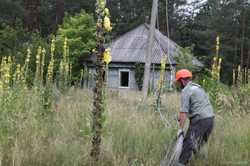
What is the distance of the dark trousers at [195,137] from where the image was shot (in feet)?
20.1

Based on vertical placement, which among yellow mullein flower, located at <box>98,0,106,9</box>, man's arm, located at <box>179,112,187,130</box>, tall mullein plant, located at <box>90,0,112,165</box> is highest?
yellow mullein flower, located at <box>98,0,106,9</box>

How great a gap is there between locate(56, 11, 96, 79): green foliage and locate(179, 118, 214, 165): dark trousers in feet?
71.1

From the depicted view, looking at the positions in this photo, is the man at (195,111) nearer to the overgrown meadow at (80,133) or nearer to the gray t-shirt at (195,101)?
the gray t-shirt at (195,101)

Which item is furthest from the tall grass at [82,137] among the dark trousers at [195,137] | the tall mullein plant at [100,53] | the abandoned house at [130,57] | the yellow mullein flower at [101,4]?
the abandoned house at [130,57]

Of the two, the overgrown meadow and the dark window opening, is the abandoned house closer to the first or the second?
the dark window opening

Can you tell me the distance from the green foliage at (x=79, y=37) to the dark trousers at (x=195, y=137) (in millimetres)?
21678

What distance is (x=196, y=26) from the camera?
161 ft

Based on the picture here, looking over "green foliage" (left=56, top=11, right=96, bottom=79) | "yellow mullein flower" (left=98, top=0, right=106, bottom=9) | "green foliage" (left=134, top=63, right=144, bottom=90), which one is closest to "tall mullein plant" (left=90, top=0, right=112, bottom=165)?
"yellow mullein flower" (left=98, top=0, right=106, bottom=9)

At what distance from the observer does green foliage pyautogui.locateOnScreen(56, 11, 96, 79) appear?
92.0ft

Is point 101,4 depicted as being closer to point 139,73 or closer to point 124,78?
point 139,73

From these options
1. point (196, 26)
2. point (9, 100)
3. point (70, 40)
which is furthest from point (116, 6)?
point (9, 100)

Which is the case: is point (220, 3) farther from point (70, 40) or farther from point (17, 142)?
point (17, 142)

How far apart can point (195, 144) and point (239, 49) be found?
36.7 m

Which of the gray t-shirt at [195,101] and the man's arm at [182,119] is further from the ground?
the gray t-shirt at [195,101]
